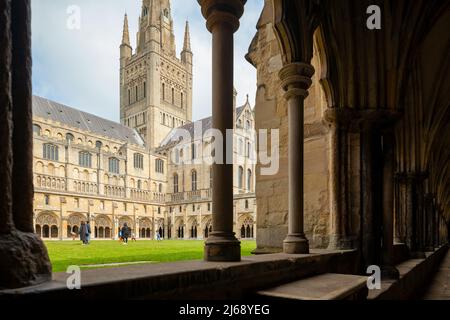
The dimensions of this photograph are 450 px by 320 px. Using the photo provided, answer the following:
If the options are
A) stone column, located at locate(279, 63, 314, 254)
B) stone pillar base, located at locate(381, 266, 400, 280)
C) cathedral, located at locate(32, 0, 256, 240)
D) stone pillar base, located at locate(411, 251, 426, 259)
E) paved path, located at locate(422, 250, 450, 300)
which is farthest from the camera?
cathedral, located at locate(32, 0, 256, 240)

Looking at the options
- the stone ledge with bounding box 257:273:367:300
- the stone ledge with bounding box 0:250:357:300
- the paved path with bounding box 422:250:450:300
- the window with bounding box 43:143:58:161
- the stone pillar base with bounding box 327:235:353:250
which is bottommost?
the paved path with bounding box 422:250:450:300

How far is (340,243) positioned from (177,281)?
304 cm

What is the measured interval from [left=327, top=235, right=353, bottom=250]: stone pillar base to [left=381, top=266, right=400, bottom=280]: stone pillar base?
522 mm

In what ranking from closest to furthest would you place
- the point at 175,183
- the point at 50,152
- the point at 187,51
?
1. the point at 50,152
2. the point at 175,183
3. the point at 187,51

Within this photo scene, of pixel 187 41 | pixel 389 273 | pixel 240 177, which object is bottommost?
pixel 389 273

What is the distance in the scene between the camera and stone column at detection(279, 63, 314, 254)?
11.0 ft

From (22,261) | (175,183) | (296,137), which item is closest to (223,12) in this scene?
(296,137)

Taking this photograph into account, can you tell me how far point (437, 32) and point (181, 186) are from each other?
1728 inches

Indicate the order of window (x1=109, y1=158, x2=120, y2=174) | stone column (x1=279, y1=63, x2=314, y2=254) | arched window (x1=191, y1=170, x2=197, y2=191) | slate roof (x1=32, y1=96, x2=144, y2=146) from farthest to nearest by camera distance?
1. arched window (x1=191, y1=170, x2=197, y2=191)
2. window (x1=109, y1=158, x2=120, y2=174)
3. slate roof (x1=32, y1=96, x2=144, y2=146)
4. stone column (x1=279, y1=63, x2=314, y2=254)

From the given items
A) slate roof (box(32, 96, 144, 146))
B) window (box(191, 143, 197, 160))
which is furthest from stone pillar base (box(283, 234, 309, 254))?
window (box(191, 143, 197, 160))

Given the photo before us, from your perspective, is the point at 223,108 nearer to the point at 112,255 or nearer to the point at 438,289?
the point at 438,289

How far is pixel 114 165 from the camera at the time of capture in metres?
45.8

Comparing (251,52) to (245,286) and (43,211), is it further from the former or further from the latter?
(43,211)

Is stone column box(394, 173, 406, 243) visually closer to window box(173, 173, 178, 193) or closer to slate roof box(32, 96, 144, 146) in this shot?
slate roof box(32, 96, 144, 146)
